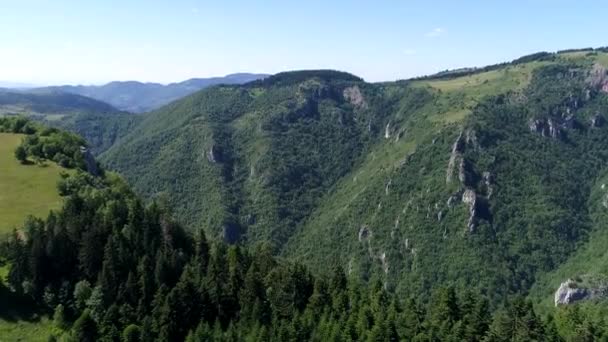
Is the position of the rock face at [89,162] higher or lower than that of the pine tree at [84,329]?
higher

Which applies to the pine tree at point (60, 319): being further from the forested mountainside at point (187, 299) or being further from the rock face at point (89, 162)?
the rock face at point (89, 162)

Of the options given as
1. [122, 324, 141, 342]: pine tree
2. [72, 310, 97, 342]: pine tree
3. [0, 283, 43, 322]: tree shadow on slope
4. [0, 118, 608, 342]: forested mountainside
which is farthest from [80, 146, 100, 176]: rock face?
[122, 324, 141, 342]: pine tree

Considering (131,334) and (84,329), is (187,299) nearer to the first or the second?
(131,334)

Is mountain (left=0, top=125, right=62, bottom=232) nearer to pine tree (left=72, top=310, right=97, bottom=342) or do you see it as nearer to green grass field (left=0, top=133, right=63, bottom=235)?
green grass field (left=0, top=133, right=63, bottom=235)

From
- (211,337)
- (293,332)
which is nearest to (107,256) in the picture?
(211,337)

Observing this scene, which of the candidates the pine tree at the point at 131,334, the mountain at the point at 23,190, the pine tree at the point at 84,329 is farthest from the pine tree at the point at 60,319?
the mountain at the point at 23,190
